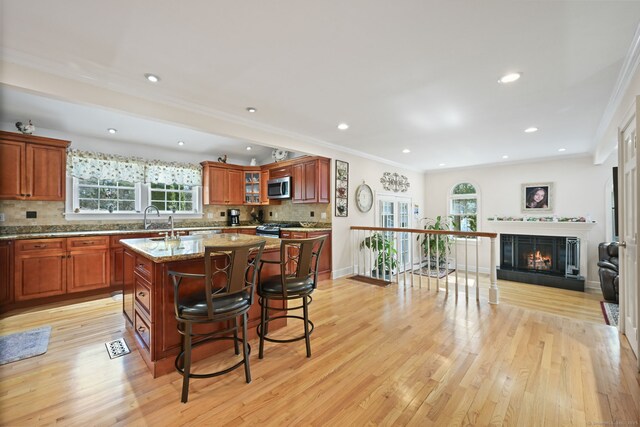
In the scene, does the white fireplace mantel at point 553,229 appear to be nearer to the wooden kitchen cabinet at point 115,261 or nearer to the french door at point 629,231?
the french door at point 629,231

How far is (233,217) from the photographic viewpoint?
242 inches

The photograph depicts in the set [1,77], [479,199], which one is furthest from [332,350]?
[479,199]

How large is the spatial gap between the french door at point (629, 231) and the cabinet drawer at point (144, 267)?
375 centimetres

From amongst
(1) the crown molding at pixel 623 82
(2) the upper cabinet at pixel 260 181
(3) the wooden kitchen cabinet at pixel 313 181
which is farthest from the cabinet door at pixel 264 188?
(1) the crown molding at pixel 623 82

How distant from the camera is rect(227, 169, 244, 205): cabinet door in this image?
591cm

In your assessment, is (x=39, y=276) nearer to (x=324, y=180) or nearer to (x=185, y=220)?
(x=185, y=220)

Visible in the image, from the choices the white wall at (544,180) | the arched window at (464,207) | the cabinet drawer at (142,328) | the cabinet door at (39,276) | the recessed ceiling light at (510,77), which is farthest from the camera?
the arched window at (464,207)

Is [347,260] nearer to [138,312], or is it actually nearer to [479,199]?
[138,312]

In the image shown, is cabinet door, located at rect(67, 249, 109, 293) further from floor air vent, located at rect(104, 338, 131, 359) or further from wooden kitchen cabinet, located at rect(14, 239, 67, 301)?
floor air vent, located at rect(104, 338, 131, 359)

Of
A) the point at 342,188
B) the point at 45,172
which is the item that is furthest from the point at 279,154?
the point at 45,172

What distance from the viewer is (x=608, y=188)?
518cm

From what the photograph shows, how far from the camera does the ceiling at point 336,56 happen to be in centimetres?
169

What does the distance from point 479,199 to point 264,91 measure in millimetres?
6250

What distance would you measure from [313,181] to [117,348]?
3532 millimetres
